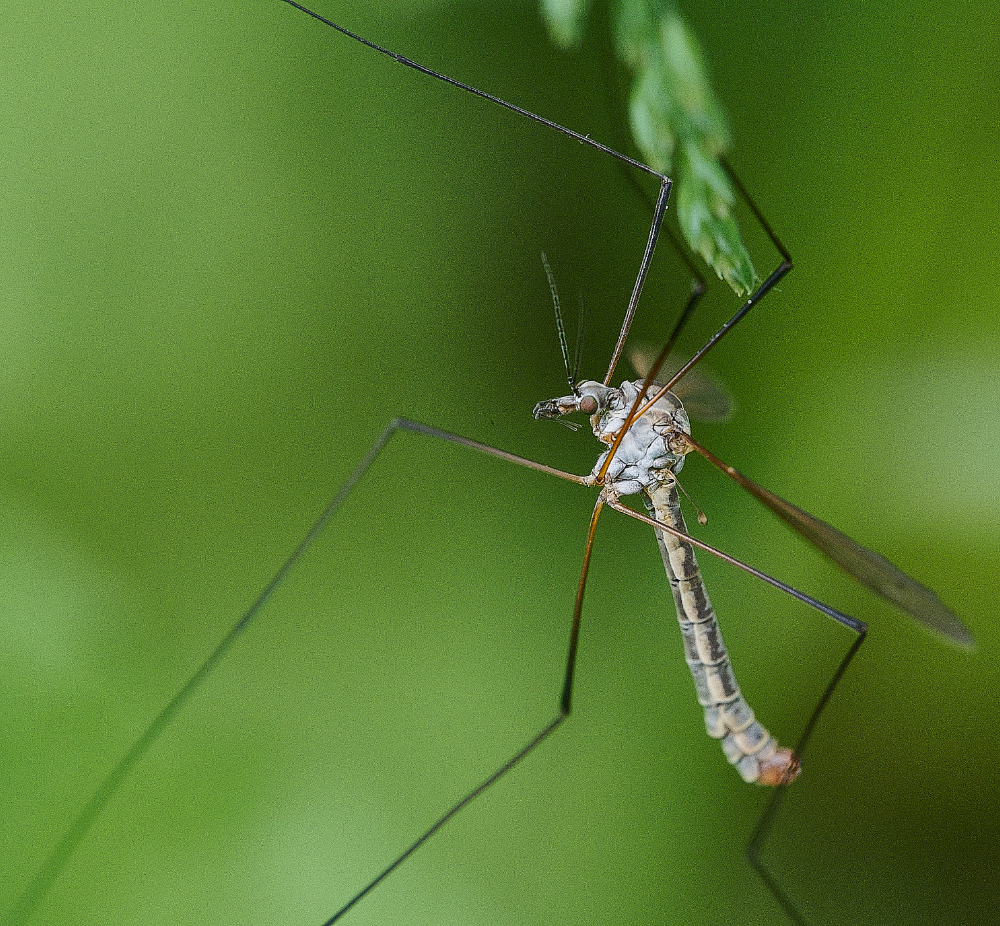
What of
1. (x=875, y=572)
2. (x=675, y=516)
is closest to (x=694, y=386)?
(x=675, y=516)

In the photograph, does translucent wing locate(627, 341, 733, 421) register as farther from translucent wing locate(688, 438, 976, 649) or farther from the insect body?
translucent wing locate(688, 438, 976, 649)

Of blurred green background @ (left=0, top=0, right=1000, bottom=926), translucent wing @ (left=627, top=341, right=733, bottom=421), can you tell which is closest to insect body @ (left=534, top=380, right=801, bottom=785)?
translucent wing @ (left=627, top=341, right=733, bottom=421)

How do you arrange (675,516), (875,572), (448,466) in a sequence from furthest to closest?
(448,466), (675,516), (875,572)

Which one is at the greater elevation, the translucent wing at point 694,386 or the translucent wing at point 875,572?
the translucent wing at point 694,386

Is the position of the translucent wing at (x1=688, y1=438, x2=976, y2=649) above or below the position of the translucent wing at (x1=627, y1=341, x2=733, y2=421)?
below

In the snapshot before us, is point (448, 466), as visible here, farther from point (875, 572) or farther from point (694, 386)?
point (875, 572)

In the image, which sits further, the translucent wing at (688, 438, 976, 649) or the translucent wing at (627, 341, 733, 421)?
the translucent wing at (627, 341, 733, 421)

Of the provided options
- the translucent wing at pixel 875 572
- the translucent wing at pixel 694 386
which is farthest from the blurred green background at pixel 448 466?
the translucent wing at pixel 875 572

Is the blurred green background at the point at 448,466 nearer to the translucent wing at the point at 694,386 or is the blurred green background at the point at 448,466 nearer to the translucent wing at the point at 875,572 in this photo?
the translucent wing at the point at 694,386

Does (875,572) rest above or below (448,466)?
above
